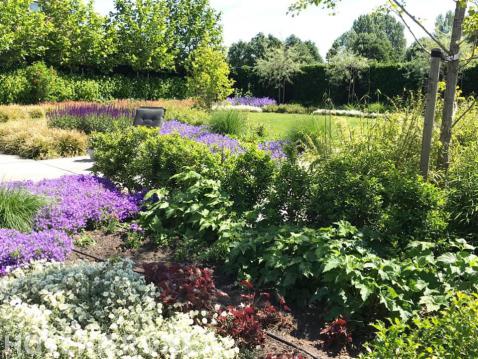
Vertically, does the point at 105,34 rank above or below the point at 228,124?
above

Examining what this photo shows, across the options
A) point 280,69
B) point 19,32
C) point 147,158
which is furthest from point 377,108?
point 280,69

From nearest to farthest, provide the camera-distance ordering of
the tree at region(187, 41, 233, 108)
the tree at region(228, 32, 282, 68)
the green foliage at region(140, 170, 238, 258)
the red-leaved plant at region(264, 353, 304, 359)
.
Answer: the red-leaved plant at region(264, 353, 304, 359)
the green foliage at region(140, 170, 238, 258)
the tree at region(187, 41, 233, 108)
the tree at region(228, 32, 282, 68)

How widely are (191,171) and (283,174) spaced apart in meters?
1.14

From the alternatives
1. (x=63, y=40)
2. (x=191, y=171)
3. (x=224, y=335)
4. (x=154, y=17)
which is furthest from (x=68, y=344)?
(x=154, y=17)

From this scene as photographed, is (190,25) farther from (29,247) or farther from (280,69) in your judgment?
(29,247)

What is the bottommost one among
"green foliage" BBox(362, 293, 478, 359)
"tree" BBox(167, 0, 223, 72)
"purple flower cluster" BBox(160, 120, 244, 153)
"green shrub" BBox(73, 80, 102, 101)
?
"green foliage" BBox(362, 293, 478, 359)

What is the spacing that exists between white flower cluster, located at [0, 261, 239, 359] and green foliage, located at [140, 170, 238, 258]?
0.94m

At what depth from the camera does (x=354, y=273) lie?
3215 millimetres

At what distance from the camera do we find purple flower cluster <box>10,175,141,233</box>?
5.08m

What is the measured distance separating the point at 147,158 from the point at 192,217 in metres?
1.63

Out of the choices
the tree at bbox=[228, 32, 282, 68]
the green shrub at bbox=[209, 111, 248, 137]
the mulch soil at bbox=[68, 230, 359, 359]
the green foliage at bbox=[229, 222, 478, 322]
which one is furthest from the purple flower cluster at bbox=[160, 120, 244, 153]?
the tree at bbox=[228, 32, 282, 68]

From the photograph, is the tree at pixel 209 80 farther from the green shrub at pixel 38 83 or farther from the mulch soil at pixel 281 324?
the mulch soil at pixel 281 324

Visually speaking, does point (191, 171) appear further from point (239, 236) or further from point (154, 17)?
point (154, 17)

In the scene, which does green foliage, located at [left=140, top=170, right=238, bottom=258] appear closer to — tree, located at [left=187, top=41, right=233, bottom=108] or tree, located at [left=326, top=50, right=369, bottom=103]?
tree, located at [left=187, top=41, right=233, bottom=108]
